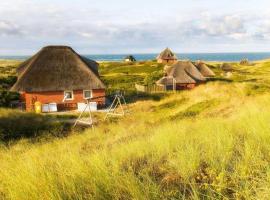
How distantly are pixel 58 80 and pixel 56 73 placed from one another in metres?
0.72

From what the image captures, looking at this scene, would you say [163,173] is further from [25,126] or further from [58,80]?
[58,80]

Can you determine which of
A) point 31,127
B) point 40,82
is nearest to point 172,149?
point 31,127

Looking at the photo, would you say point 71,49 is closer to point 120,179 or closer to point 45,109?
point 45,109

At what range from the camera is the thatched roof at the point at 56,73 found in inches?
1201

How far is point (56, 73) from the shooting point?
31.3 m

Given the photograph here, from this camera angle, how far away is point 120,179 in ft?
13.2

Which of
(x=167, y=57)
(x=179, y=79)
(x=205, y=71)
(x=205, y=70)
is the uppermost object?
(x=167, y=57)

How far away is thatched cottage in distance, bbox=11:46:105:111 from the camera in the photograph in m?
30.7

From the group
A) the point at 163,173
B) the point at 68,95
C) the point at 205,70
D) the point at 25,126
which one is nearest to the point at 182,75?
the point at 205,70

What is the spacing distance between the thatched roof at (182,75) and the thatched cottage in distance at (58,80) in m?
20.3

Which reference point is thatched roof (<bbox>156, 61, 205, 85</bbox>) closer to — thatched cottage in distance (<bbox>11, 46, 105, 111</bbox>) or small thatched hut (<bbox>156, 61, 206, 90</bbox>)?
small thatched hut (<bbox>156, 61, 206, 90</bbox>)

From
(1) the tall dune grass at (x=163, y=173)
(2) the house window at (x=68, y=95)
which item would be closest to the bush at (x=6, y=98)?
(2) the house window at (x=68, y=95)

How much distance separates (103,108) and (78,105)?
238 cm

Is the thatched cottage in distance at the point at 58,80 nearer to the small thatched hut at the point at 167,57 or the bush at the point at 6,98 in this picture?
the bush at the point at 6,98
